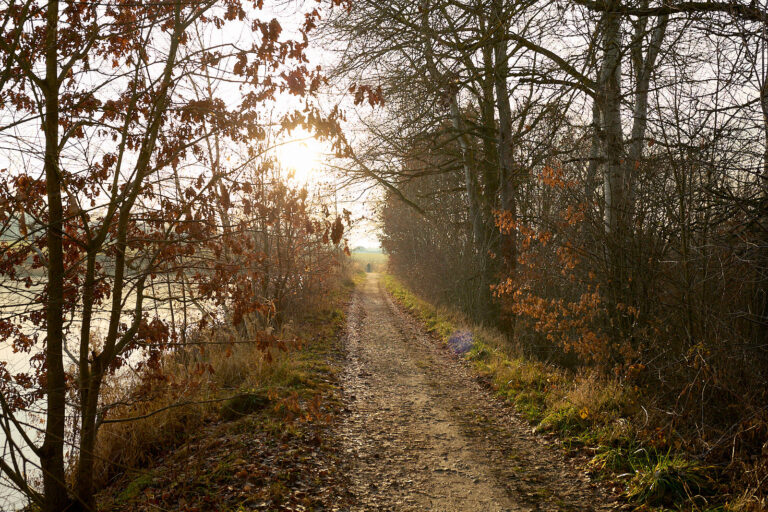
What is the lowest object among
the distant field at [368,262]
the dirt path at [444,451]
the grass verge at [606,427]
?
the dirt path at [444,451]

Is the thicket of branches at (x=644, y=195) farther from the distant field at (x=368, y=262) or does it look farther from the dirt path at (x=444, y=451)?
the distant field at (x=368, y=262)

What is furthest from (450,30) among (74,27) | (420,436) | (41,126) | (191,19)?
(420,436)

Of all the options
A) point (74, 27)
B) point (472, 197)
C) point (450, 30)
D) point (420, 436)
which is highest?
point (450, 30)

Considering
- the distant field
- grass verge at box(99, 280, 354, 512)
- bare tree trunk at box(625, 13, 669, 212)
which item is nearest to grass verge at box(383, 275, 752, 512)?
bare tree trunk at box(625, 13, 669, 212)

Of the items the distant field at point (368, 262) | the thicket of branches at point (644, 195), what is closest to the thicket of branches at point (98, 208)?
the thicket of branches at point (644, 195)

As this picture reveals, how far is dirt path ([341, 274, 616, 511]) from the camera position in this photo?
477cm

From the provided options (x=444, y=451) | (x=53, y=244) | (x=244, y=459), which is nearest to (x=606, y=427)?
(x=444, y=451)

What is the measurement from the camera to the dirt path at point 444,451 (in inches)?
188

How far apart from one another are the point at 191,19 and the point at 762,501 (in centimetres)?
661

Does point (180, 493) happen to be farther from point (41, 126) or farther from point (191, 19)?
point (191, 19)

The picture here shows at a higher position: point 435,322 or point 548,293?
point 548,293

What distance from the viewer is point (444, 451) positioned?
5.87m

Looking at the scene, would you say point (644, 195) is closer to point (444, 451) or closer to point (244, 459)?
point (444, 451)

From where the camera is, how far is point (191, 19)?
4363 millimetres
